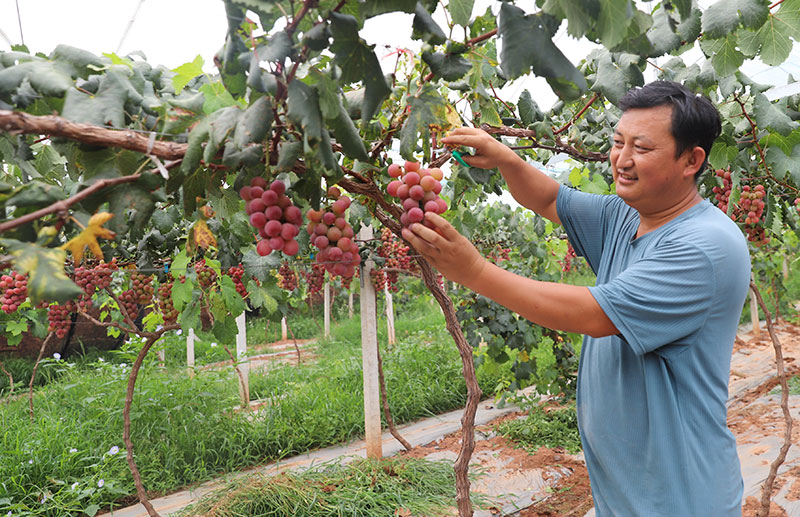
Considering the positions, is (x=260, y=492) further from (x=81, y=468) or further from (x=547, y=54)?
(x=547, y=54)

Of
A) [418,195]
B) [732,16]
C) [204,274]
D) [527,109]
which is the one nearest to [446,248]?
[418,195]

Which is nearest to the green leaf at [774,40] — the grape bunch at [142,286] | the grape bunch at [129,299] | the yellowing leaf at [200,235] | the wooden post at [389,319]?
the yellowing leaf at [200,235]

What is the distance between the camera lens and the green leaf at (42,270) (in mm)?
640

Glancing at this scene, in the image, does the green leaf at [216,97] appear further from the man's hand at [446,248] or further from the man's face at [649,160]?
the man's face at [649,160]

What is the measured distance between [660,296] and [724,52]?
0.93 metres

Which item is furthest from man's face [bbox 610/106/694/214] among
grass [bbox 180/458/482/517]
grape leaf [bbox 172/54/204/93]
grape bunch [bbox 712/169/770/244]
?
grass [bbox 180/458/482/517]

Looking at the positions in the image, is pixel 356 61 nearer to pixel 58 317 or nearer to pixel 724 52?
pixel 724 52

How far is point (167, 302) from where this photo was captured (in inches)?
116

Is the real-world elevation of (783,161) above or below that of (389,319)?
above

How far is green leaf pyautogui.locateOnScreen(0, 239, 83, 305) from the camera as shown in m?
0.64

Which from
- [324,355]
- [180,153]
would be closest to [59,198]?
[180,153]

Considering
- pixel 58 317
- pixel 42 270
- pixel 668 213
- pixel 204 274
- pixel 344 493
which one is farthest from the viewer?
pixel 58 317

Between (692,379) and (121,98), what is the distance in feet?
4.26

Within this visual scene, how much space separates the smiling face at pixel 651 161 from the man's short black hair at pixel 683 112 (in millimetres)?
13
